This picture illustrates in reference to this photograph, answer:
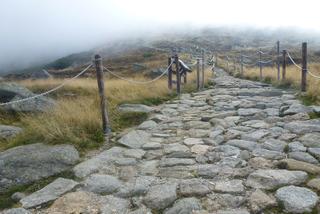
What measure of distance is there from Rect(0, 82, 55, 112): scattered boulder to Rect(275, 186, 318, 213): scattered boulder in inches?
252

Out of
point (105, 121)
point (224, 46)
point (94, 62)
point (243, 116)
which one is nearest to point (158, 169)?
point (105, 121)

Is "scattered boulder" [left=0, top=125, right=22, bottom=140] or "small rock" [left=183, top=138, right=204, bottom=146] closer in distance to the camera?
"small rock" [left=183, top=138, right=204, bottom=146]

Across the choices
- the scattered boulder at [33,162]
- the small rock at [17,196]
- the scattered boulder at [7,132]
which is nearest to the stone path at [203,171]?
the small rock at [17,196]

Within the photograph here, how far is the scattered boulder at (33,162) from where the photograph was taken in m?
4.61

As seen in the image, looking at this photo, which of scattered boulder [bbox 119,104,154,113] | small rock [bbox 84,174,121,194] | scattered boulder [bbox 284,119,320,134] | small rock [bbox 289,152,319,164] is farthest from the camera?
scattered boulder [bbox 119,104,154,113]

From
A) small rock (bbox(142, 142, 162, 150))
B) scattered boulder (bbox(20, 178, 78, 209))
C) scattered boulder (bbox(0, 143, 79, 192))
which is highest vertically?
scattered boulder (bbox(0, 143, 79, 192))

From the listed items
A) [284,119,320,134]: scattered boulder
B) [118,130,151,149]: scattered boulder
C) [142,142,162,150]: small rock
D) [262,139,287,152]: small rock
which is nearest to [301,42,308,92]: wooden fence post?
[284,119,320,134]: scattered boulder

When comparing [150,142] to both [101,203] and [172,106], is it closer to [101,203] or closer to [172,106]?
[101,203]

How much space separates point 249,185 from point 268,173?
394mm

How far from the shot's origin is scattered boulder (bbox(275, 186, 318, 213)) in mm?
3549

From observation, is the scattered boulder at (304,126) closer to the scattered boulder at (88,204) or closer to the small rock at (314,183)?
the small rock at (314,183)

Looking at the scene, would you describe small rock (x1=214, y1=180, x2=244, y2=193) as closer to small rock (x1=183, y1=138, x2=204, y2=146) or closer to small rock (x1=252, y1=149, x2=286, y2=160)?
small rock (x1=252, y1=149, x2=286, y2=160)

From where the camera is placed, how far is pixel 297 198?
3729 mm

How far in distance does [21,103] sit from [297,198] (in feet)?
25.7
